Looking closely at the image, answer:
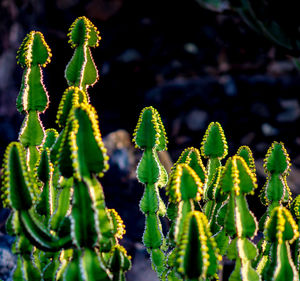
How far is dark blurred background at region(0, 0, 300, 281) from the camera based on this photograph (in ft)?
11.6

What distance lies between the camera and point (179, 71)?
392cm

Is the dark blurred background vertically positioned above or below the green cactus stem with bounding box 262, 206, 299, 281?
above

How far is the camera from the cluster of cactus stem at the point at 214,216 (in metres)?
0.74

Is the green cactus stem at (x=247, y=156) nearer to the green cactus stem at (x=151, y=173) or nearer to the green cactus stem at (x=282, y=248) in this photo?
the green cactus stem at (x=151, y=173)

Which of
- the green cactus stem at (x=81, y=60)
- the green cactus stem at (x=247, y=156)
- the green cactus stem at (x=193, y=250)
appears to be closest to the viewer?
the green cactus stem at (x=193, y=250)

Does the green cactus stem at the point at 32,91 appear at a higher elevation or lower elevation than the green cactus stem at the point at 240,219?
higher

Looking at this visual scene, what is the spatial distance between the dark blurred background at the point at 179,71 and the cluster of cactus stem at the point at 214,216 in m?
2.24

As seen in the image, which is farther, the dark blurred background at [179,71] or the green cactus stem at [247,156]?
the dark blurred background at [179,71]

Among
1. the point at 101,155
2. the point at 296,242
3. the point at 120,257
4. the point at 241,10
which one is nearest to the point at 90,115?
the point at 101,155

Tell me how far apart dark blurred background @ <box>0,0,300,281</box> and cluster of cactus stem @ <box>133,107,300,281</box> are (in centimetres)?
224

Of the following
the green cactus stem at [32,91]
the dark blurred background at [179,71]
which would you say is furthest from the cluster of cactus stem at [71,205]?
the dark blurred background at [179,71]

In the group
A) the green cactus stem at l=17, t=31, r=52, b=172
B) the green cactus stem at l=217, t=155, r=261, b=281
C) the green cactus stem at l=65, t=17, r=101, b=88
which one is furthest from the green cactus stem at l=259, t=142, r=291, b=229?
the green cactus stem at l=17, t=31, r=52, b=172

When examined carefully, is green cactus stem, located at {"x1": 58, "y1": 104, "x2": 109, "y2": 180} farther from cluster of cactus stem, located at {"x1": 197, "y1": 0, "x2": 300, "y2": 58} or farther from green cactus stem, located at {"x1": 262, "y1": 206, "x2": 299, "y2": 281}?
cluster of cactus stem, located at {"x1": 197, "y1": 0, "x2": 300, "y2": 58}

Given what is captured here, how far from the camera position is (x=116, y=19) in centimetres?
383
